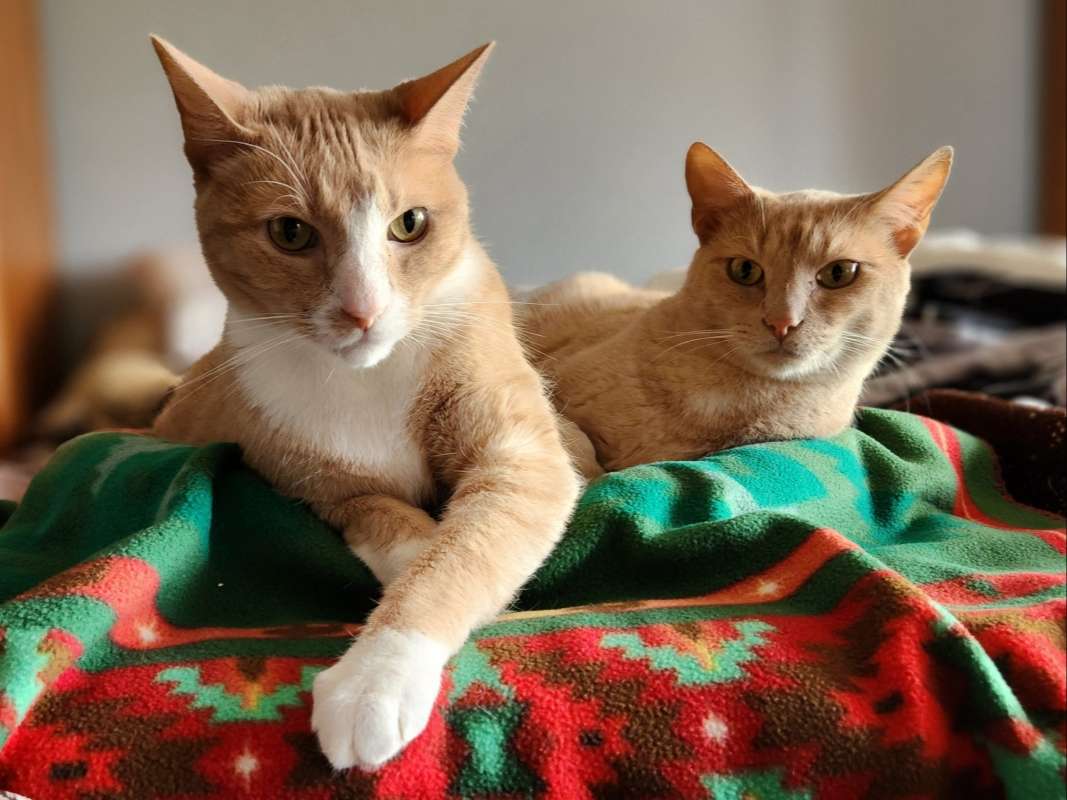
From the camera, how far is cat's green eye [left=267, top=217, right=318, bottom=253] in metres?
0.87

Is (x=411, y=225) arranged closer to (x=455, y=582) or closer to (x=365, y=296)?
(x=365, y=296)

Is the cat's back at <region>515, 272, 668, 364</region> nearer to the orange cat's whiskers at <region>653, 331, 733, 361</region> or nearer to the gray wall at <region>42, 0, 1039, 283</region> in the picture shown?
the orange cat's whiskers at <region>653, 331, 733, 361</region>

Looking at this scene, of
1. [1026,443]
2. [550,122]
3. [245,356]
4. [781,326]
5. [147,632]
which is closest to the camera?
[147,632]

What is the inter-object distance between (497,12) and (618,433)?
1468mm

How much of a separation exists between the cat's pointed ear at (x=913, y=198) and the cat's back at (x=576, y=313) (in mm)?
403

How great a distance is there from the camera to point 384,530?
906mm

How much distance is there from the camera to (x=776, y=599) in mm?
808

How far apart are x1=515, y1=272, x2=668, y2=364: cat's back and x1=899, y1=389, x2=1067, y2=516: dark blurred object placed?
21.3 inches

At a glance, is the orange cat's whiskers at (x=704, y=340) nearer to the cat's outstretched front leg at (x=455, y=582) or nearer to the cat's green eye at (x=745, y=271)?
the cat's green eye at (x=745, y=271)

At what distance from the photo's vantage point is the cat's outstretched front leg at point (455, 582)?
616 mm

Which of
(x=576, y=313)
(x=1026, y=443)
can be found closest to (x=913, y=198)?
(x=1026, y=443)

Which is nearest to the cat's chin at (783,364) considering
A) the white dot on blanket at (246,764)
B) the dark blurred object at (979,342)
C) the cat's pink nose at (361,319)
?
the dark blurred object at (979,342)

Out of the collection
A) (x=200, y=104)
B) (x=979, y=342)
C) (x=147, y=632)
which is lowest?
(x=979, y=342)

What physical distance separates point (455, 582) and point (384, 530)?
0.17m
